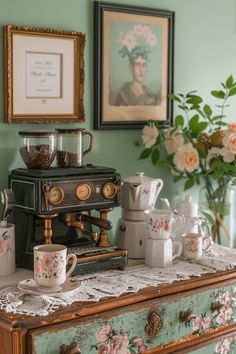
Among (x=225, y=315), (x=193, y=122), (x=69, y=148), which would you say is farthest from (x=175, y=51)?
(x=225, y=315)

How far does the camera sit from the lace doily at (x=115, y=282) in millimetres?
1915

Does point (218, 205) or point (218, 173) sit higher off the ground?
point (218, 173)

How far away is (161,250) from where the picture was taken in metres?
2.37

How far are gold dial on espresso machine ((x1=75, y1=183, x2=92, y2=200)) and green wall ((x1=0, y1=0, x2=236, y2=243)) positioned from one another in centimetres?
32

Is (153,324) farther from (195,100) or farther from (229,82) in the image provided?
(229,82)

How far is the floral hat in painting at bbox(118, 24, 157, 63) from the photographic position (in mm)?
2727

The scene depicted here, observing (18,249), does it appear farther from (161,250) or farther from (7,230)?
(161,250)

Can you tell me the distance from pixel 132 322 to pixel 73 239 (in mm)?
452

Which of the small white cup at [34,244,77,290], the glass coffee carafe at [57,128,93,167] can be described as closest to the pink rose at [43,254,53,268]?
the small white cup at [34,244,77,290]

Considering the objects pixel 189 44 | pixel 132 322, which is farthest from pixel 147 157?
pixel 132 322

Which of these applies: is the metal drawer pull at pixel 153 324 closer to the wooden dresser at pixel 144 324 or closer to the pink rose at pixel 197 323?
the wooden dresser at pixel 144 324

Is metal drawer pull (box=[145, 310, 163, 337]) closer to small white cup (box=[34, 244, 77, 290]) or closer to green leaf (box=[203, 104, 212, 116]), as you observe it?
small white cup (box=[34, 244, 77, 290])

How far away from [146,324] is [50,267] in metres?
0.36

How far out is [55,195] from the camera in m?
2.20
